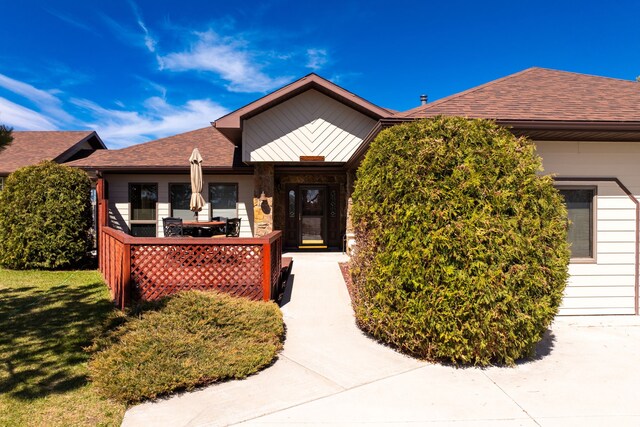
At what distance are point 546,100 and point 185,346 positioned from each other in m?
6.96

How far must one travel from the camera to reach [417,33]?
44.7 feet

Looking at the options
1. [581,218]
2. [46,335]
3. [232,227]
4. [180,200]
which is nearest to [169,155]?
[180,200]

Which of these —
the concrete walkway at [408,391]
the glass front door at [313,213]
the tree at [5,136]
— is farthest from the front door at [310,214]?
the tree at [5,136]

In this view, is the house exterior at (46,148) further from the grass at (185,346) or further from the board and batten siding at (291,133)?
the grass at (185,346)

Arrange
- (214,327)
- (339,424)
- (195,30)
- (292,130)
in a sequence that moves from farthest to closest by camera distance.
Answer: (195,30)
(292,130)
(214,327)
(339,424)

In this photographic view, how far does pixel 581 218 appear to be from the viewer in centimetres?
539

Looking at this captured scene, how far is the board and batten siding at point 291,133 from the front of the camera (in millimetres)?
9164

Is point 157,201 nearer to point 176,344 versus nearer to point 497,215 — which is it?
point 176,344

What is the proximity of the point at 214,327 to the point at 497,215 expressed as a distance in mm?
3690

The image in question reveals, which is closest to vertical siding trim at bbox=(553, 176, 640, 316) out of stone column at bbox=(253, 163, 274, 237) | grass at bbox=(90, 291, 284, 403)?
grass at bbox=(90, 291, 284, 403)

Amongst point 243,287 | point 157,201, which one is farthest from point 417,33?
point 243,287

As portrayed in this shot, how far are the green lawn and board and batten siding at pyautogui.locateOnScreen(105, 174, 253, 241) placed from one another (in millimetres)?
4172

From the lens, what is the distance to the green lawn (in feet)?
9.03

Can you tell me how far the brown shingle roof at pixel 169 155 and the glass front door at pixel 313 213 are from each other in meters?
2.85
